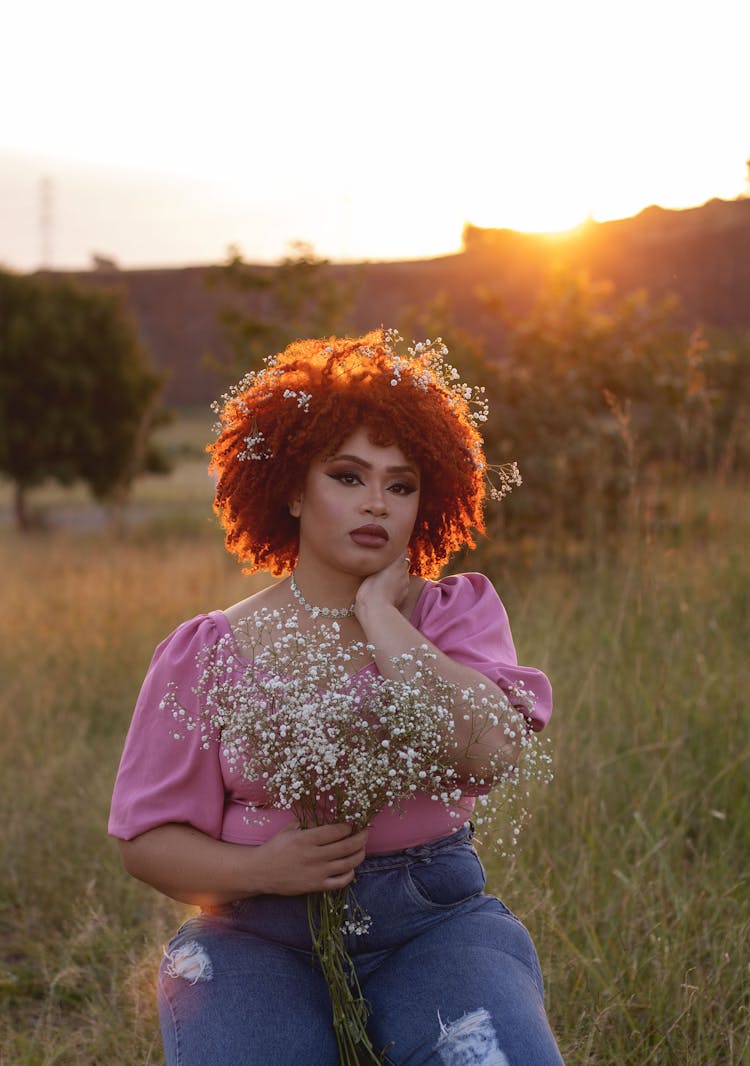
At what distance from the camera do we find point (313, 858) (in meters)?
1.90

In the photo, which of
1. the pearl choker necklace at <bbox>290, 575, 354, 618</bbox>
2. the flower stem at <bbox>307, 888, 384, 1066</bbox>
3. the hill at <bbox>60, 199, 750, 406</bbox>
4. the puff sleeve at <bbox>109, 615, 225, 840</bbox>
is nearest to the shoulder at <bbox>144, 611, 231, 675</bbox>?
the puff sleeve at <bbox>109, 615, 225, 840</bbox>

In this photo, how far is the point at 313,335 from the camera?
30.3ft

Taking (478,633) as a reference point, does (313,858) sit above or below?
below

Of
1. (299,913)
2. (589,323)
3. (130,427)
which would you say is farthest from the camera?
(130,427)

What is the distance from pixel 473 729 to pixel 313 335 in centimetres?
762

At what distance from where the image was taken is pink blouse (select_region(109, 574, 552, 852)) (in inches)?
80.9

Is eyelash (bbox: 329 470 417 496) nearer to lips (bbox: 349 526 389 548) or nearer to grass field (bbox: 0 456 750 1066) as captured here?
lips (bbox: 349 526 389 548)

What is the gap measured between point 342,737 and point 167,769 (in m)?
0.47

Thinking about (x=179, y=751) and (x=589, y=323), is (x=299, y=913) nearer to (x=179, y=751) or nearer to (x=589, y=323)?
(x=179, y=751)

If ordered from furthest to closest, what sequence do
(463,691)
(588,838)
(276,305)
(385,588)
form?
1. (276,305)
2. (588,838)
3. (385,588)
4. (463,691)

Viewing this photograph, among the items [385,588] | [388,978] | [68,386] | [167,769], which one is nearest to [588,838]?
[388,978]

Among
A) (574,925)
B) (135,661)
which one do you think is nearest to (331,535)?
(574,925)

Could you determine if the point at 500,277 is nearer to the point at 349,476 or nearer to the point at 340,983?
the point at 349,476

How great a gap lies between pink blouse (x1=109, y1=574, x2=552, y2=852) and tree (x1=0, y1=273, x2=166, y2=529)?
17505 millimetres
